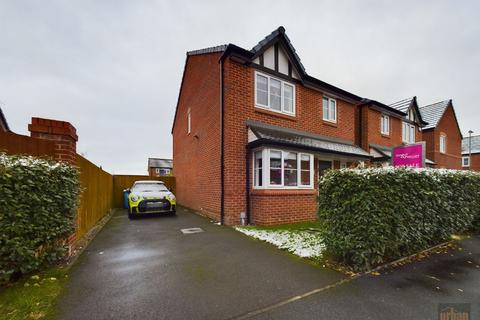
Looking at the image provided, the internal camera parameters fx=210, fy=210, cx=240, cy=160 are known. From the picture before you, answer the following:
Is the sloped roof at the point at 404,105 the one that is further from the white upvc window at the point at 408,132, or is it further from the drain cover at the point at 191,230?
the drain cover at the point at 191,230

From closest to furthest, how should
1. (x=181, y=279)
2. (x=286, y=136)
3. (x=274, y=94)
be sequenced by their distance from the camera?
1. (x=181, y=279)
2. (x=286, y=136)
3. (x=274, y=94)

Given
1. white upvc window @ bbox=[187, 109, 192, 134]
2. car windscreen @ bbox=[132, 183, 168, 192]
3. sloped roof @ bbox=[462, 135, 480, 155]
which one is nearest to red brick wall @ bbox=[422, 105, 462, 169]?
sloped roof @ bbox=[462, 135, 480, 155]

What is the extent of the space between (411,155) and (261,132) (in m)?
5.30

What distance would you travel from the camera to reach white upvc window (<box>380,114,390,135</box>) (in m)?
14.3

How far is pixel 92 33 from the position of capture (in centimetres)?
915

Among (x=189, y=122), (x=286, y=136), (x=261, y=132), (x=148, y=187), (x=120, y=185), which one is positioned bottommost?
(x=120, y=185)

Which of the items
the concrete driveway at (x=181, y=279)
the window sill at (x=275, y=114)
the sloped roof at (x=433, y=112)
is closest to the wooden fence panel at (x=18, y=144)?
the concrete driveway at (x=181, y=279)

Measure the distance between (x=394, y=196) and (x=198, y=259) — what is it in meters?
4.12

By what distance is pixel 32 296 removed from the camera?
2.76 meters

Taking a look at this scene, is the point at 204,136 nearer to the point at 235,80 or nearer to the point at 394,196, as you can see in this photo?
the point at 235,80

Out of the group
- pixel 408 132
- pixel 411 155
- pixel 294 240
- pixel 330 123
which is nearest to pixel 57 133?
pixel 294 240

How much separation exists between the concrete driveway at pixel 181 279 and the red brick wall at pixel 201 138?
370 centimetres

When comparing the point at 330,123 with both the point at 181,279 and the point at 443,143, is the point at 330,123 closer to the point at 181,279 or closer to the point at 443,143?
the point at 181,279

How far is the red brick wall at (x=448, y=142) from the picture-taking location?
60.5 feet
